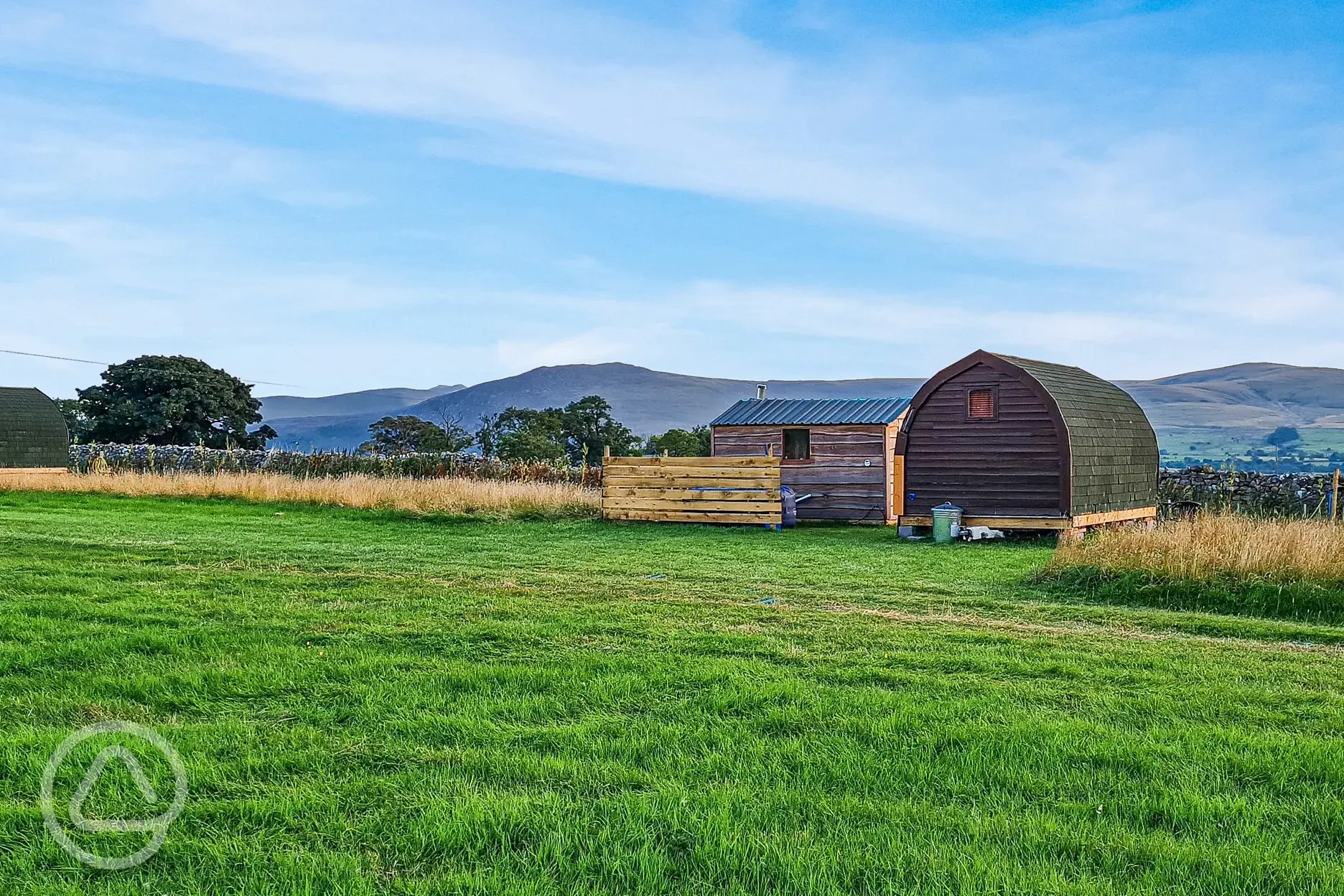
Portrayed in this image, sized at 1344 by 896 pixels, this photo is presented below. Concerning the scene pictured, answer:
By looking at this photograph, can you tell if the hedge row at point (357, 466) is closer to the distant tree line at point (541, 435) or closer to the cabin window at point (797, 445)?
the cabin window at point (797, 445)

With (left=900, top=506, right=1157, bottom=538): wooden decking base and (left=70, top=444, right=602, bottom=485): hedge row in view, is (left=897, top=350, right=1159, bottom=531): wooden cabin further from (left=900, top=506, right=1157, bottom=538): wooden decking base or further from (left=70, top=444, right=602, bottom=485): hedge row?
(left=70, top=444, right=602, bottom=485): hedge row

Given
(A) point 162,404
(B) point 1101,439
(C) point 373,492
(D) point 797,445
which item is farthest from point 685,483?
(A) point 162,404

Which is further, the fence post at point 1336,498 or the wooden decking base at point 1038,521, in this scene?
the fence post at point 1336,498

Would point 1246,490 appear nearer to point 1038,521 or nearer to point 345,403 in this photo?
point 1038,521

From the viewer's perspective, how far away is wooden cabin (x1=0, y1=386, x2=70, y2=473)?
37.3 meters

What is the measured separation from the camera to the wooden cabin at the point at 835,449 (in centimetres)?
2606

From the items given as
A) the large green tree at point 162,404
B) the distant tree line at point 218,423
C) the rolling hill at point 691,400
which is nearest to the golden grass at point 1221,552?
the distant tree line at point 218,423

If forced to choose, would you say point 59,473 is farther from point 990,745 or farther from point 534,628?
point 990,745

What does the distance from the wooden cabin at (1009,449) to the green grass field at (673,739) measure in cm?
1072

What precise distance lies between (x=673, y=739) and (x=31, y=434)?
1606 inches

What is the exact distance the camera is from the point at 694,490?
23.2m

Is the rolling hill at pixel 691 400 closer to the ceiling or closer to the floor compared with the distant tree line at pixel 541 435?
closer to the ceiling

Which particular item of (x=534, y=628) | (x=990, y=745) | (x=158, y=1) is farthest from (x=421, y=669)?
(x=158, y=1)

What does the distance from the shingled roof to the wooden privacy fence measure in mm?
5827
